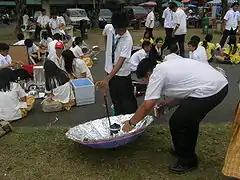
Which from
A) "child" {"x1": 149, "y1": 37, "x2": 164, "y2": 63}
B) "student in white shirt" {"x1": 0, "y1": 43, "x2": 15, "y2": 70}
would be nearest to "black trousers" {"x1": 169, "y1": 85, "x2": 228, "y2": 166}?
"child" {"x1": 149, "y1": 37, "x2": 164, "y2": 63}

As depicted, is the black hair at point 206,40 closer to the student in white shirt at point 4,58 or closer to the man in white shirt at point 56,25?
the student in white shirt at point 4,58

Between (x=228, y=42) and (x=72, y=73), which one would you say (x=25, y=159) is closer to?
(x=72, y=73)

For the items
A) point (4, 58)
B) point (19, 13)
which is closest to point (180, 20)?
point (4, 58)

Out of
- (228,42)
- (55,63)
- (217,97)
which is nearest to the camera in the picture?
(217,97)

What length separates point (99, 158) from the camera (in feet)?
12.4

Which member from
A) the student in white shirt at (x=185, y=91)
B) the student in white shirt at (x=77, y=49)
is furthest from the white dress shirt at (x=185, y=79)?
the student in white shirt at (x=77, y=49)

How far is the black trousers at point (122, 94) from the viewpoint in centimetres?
425

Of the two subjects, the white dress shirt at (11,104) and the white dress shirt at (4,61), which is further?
the white dress shirt at (4,61)

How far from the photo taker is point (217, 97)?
124 inches

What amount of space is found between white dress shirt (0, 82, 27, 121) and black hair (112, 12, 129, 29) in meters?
2.19

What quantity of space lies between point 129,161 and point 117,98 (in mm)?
942

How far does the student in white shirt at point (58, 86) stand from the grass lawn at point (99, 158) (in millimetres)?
1224

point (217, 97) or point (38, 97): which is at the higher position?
point (217, 97)

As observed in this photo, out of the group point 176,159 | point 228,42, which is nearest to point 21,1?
point 228,42
